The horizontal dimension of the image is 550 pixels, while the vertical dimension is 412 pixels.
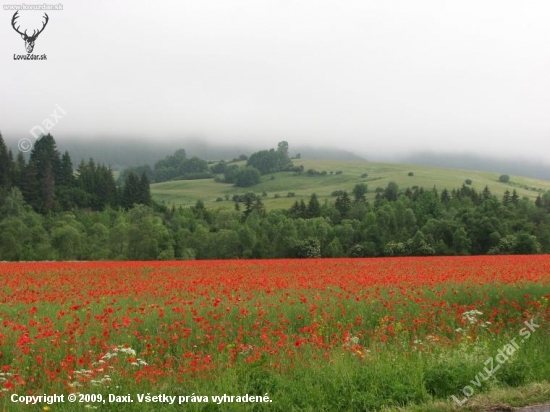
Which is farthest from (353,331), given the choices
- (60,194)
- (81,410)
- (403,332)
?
(60,194)

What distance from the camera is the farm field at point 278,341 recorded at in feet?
26.9

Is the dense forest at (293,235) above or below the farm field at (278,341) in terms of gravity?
below

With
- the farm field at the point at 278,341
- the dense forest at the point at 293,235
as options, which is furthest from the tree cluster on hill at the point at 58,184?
the farm field at the point at 278,341

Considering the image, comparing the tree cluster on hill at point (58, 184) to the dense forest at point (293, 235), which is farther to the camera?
the tree cluster on hill at point (58, 184)

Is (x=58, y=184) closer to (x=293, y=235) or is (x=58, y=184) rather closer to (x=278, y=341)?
(x=293, y=235)

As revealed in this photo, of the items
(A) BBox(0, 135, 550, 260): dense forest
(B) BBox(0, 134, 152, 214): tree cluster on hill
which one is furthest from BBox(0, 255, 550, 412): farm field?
(B) BBox(0, 134, 152, 214): tree cluster on hill

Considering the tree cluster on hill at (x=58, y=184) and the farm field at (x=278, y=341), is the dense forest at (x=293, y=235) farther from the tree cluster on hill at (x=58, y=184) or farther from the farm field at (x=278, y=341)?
the farm field at (x=278, y=341)

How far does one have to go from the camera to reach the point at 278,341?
454 inches

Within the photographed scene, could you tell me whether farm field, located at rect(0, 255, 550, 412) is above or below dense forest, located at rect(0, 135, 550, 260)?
above

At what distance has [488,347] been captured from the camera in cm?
1077

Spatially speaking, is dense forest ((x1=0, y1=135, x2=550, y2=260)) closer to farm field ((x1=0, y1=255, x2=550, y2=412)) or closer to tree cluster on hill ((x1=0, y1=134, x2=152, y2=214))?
tree cluster on hill ((x1=0, y1=134, x2=152, y2=214))

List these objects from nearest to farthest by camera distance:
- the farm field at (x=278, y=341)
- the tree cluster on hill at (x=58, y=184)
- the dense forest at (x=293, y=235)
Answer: the farm field at (x=278, y=341)
the dense forest at (x=293, y=235)
the tree cluster on hill at (x=58, y=184)

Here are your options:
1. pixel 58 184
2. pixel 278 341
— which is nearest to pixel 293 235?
pixel 278 341

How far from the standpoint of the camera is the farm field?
8.20 meters
